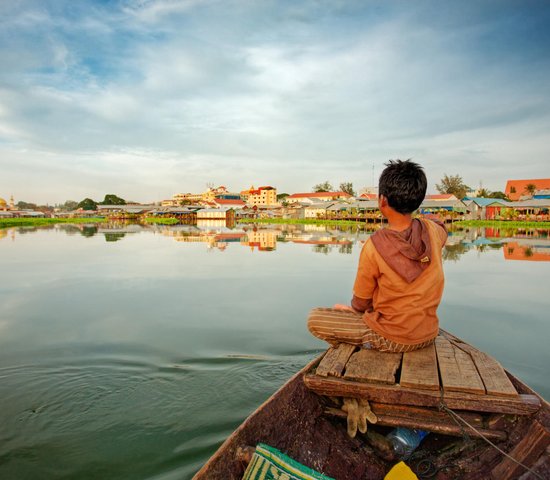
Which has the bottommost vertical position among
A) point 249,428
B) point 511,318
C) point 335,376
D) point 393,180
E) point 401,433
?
point 511,318

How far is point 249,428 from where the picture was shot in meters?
1.85

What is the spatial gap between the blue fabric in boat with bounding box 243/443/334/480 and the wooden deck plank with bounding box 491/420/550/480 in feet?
2.66

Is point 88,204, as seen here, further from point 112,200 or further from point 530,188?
point 530,188

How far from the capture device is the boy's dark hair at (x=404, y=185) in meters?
2.11

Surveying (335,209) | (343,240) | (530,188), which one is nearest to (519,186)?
(530,188)

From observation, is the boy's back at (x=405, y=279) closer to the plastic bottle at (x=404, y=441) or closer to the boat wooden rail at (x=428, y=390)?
the boat wooden rail at (x=428, y=390)

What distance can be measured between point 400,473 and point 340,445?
342 millimetres

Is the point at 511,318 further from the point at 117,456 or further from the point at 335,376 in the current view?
the point at 117,456

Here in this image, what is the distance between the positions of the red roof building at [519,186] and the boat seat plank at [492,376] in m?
65.9

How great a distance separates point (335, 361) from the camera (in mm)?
2098

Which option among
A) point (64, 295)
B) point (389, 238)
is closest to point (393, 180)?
point (389, 238)

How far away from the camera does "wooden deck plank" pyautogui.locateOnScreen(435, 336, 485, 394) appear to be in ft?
5.93

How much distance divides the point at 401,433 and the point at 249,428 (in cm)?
82

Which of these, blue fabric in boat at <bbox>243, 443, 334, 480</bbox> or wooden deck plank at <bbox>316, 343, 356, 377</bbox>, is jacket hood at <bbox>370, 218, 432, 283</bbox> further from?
blue fabric in boat at <bbox>243, 443, 334, 480</bbox>
